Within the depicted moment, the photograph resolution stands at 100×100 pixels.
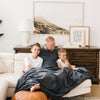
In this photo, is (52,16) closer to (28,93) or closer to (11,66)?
(11,66)

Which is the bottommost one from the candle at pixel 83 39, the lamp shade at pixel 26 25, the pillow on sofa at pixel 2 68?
the pillow on sofa at pixel 2 68

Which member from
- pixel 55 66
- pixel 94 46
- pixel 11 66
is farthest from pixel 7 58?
pixel 94 46

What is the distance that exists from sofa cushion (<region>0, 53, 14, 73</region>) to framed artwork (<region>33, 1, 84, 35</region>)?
3.74ft

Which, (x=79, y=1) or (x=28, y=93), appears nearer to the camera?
(x=28, y=93)

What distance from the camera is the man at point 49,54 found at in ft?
11.5

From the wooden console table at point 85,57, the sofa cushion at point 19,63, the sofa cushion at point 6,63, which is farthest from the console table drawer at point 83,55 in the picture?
the sofa cushion at point 6,63

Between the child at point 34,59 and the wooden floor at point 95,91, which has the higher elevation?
the child at point 34,59

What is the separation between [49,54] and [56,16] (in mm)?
1375

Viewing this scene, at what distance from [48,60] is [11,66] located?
0.72 metres

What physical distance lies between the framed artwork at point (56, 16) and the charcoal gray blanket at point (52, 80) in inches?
67.1

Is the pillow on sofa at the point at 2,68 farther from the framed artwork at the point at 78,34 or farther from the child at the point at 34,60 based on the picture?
the framed artwork at the point at 78,34

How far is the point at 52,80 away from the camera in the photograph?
2.88m

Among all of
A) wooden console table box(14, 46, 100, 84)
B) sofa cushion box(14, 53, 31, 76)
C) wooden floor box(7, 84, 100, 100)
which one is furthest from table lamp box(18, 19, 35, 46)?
wooden floor box(7, 84, 100, 100)

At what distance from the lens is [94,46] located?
181 inches
